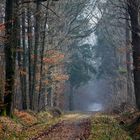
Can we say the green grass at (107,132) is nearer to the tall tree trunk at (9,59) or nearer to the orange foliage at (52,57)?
the tall tree trunk at (9,59)

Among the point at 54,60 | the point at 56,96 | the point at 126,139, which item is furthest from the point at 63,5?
the point at 126,139

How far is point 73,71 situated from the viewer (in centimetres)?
6250

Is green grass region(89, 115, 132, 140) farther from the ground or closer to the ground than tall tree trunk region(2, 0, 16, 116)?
closer to the ground

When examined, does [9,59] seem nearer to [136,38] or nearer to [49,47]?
[136,38]

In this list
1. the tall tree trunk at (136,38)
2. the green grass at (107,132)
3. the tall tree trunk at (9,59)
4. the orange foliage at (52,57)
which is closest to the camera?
the green grass at (107,132)

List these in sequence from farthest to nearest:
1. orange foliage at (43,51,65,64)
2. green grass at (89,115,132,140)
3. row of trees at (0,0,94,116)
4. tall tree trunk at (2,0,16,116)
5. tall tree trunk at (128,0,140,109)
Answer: orange foliage at (43,51,65,64) < tall tree trunk at (128,0,140,109) < row of trees at (0,0,94,116) < tall tree trunk at (2,0,16,116) < green grass at (89,115,132,140)

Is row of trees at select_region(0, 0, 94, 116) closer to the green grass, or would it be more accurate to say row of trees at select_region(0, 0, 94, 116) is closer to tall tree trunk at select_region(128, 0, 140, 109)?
Result: tall tree trunk at select_region(128, 0, 140, 109)

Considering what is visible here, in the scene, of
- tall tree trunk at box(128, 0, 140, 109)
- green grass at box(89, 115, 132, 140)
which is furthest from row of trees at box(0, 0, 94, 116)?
green grass at box(89, 115, 132, 140)

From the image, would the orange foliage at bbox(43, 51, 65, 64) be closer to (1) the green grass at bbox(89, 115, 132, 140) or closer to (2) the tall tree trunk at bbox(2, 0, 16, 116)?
(2) the tall tree trunk at bbox(2, 0, 16, 116)

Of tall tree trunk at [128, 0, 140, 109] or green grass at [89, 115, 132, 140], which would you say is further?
tall tree trunk at [128, 0, 140, 109]

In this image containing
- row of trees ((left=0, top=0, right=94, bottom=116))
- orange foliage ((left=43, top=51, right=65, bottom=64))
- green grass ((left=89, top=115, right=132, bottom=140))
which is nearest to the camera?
green grass ((left=89, top=115, right=132, bottom=140))

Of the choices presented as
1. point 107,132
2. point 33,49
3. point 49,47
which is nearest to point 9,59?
point 107,132

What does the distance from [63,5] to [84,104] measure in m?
54.3

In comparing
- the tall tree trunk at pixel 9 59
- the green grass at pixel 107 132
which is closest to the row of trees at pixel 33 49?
the tall tree trunk at pixel 9 59
